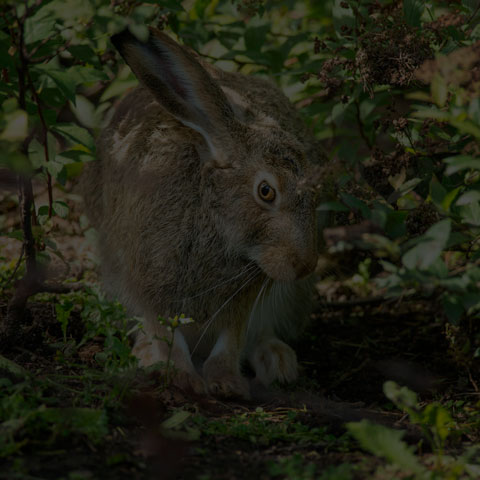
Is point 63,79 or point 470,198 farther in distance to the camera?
point 63,79

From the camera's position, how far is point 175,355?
12.1ft

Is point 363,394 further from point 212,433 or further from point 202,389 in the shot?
point 212,433

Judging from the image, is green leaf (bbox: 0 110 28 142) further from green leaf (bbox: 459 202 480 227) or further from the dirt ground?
green leaf (bbox: 459 202 480 227)

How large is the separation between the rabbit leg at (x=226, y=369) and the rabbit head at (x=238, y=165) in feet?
1.87

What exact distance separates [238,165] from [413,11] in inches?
45.6

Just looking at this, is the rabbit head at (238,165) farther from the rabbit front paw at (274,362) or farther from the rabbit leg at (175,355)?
the rabbit front paw at (274,362)

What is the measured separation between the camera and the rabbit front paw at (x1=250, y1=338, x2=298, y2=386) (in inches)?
161

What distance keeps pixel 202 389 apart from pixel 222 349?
0.41 metres

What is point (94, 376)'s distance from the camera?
292 cm

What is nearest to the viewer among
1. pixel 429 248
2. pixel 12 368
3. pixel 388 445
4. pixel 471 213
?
pixel 388 445

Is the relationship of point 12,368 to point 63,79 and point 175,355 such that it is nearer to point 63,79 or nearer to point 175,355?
point 175,355

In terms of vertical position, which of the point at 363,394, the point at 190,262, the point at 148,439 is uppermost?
the point at 190,262

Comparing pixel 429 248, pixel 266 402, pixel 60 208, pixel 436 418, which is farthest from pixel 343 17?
pixel 436 418

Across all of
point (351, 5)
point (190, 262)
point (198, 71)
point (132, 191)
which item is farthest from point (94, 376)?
point (351, 5)
